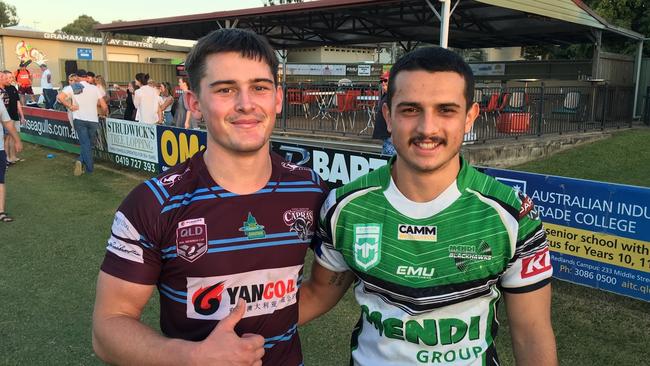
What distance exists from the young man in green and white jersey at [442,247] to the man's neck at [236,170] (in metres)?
0.34

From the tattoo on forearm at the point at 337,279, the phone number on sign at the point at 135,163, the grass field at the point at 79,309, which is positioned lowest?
the grass field at the point at 79,309

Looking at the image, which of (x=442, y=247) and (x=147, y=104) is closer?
(x=442, y=247)

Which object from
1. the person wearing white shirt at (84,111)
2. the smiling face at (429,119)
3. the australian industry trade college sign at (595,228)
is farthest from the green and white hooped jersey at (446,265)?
the person wearing white shirt at (84,111)

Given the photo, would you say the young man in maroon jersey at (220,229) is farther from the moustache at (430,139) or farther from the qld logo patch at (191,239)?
the moustache at (430,139)

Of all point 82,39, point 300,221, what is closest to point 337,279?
point 300,221

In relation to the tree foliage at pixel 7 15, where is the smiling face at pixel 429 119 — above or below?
below

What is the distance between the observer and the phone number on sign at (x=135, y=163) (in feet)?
34.9

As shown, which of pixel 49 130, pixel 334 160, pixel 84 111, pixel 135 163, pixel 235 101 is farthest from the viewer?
pixel 49 130

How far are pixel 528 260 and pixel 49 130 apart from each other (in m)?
14.7

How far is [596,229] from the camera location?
4.71 metres

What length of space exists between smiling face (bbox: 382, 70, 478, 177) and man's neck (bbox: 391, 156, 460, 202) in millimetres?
10

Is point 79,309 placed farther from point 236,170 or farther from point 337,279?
point 236,170

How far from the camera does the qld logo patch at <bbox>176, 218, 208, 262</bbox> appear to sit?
1.68 meters

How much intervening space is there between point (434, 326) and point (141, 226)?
104cm
